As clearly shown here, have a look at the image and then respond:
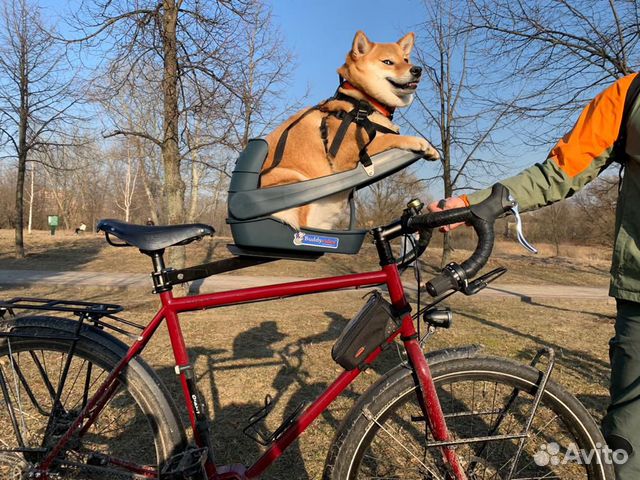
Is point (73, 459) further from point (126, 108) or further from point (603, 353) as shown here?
point (126, 108)

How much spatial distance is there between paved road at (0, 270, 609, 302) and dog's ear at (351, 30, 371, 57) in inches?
275

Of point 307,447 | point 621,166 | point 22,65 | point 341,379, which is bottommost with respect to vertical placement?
point 307,447

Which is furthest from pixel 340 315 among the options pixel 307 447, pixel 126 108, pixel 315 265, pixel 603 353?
pixel 126 108

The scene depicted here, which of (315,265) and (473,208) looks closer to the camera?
(473,208)

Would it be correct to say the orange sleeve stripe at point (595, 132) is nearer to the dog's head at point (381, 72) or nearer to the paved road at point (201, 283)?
the dog's head at point (381, 72)

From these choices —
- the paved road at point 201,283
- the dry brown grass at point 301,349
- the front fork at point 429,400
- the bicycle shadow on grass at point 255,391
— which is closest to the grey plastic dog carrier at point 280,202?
the front fork at point 429,400

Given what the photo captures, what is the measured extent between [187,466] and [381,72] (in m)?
1.93

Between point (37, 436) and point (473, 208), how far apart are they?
1.95m

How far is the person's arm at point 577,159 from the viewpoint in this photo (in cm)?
154

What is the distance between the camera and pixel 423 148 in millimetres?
1621

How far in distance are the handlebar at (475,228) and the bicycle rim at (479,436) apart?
1.20 feet

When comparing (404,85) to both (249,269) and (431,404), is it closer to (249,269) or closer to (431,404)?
(431,404)

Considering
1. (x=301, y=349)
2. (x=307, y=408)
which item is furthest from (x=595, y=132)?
(x=301, y=349)

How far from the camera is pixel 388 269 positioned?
1607mm
